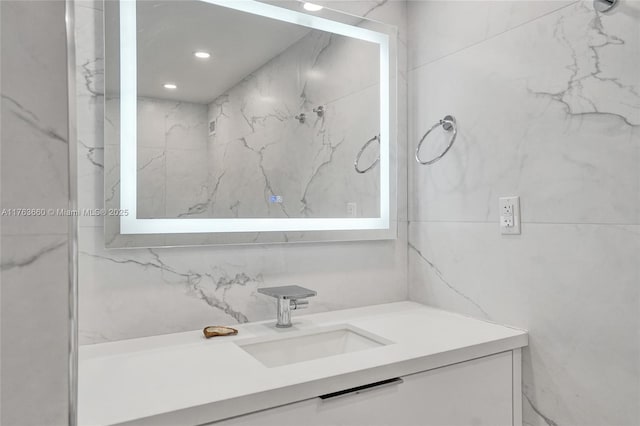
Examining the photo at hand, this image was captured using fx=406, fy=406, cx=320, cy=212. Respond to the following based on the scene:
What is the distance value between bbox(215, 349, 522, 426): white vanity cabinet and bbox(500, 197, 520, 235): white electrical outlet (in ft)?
1.14

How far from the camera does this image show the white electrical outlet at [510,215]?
1.19 metres

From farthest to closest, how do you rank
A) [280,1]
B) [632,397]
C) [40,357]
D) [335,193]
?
[335,193]
[280,1]
[632,397]
[40,357]

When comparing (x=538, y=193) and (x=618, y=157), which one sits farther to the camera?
(x=538, y=193)

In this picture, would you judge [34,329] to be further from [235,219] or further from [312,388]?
[235,219]

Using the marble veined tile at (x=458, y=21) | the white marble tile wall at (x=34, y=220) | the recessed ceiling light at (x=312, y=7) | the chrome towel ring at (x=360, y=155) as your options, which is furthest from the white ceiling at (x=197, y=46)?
the white marble tile wall at (x=34, y=220)

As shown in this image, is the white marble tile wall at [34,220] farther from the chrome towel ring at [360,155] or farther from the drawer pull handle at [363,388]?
the chrome towel ring at [360,155]

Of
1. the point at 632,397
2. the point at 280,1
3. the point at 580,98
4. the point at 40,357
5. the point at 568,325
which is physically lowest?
the point at 632,397

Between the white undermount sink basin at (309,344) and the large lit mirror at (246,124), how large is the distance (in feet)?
1.02

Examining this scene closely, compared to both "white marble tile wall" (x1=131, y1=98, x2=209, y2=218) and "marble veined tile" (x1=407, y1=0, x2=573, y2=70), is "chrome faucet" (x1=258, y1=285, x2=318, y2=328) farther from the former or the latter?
"marble veined tile" (x1=407, y1=0, x2=573, y2=70)

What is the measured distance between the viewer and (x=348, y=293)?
4.84 ft

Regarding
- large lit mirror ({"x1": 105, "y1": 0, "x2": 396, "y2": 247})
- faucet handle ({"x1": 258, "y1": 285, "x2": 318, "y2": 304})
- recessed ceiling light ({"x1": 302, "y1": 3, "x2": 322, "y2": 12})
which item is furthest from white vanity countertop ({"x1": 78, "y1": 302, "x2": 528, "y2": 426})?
recessed ceiling light ({"x1": 302, "y1": 3, "x2": 322, "y2": 12})

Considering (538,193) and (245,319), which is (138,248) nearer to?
(245,319)

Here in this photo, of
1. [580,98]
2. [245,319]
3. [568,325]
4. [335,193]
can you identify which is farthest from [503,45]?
[245,319]

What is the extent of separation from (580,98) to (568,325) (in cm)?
59
